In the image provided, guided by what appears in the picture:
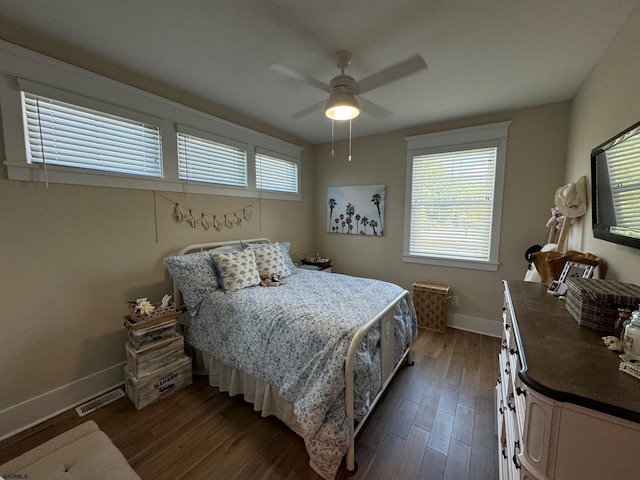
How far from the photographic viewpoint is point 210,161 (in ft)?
9.30

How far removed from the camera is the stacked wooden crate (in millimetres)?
1992

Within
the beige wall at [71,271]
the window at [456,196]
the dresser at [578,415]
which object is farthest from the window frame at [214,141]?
the dresser at [578,415]

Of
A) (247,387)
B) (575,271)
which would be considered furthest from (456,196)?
(247,387)

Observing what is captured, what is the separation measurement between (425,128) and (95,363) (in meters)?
4.18

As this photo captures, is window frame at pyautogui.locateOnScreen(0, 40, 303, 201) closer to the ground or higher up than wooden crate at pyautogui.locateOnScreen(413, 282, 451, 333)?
higher up

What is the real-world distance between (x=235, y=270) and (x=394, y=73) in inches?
76.7

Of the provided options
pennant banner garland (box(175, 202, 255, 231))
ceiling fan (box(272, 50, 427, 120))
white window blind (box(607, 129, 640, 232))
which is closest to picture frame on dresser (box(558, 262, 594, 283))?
white window blind (box(607, 129, 640, 232))

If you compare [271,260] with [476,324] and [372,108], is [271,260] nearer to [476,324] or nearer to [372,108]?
[372,108]

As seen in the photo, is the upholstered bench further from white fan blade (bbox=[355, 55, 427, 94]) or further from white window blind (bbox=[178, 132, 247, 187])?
white fan blade (bbox=[355, 55, 427, 94])

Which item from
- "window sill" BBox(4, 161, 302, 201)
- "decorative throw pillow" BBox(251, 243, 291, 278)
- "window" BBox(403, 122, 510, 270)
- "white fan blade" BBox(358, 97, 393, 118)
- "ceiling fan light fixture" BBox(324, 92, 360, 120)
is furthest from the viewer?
"window" BBox(403, 122, 510, 270)

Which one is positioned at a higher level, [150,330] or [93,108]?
[93,108]

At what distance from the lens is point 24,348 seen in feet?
5.93

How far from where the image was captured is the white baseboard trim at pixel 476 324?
3.14 metres

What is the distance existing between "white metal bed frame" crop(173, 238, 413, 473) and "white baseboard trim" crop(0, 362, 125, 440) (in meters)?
0.75
